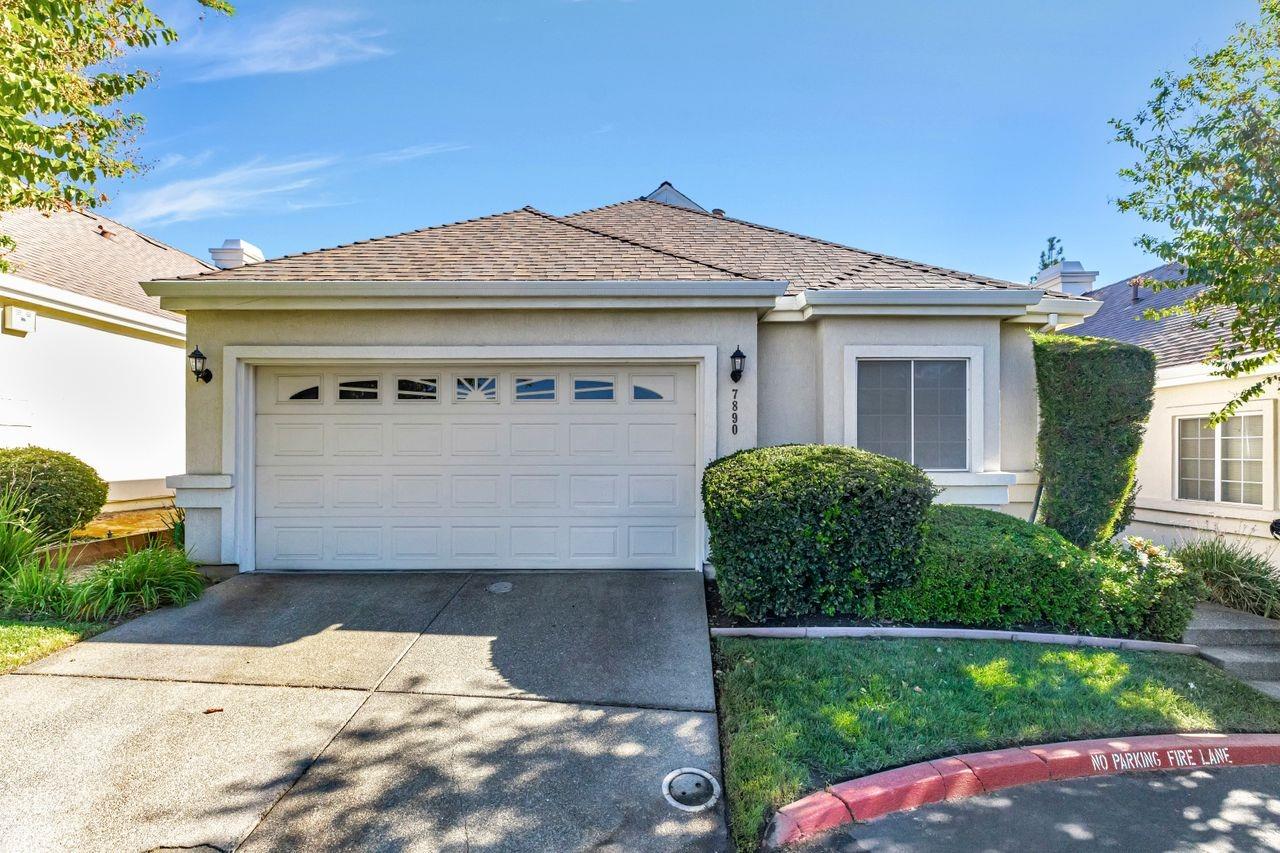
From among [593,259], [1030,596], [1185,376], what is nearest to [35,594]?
[593,259]

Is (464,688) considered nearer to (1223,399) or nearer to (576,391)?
(576,391)

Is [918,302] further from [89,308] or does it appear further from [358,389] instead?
[89,308]

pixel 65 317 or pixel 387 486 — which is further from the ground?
pixel 65 317

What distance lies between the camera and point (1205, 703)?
163 inches

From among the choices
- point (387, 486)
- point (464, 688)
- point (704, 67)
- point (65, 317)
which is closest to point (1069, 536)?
point (464, 688)

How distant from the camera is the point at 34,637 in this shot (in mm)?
4691

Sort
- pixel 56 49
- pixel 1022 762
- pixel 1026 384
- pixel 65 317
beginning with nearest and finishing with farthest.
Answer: pixel 1022 762 < pixel 56 49 < pixel 1026 384 < pixel 65 317

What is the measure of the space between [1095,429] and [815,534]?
425 centimetres

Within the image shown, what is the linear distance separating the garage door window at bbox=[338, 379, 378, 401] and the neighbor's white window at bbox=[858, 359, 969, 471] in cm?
592

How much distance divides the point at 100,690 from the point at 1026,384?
9.59 m

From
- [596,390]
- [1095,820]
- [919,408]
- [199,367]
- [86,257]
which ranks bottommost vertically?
[1095,820]

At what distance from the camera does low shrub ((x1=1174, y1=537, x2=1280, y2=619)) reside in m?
5.84

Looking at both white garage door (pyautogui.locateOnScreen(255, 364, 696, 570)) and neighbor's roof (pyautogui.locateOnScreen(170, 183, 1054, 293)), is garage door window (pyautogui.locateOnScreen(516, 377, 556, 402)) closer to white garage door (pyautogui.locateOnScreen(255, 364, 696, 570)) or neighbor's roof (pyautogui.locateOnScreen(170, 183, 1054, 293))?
white garage door (pyautogui.locateOnScreen(255, 364, 696, 570))

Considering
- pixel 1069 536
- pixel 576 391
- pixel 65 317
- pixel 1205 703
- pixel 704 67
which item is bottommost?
pixel 1205 703
